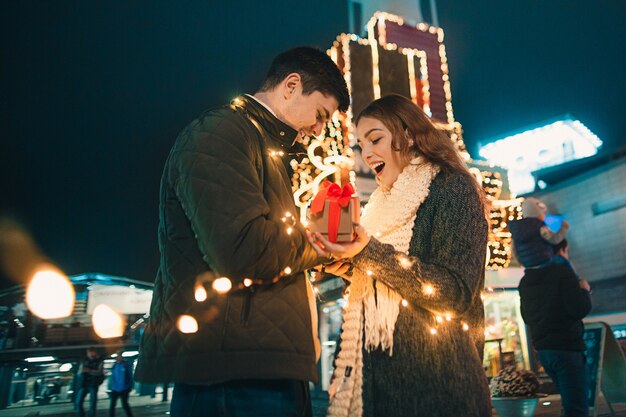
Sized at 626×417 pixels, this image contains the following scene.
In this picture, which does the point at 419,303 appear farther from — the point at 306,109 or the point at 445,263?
the point at 306,109

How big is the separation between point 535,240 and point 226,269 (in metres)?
3.80

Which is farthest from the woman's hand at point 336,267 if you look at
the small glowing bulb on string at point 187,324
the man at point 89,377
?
the man at point 89,377

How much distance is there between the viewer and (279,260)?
4.65ft

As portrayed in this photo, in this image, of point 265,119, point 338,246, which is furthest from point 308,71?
point 338,246

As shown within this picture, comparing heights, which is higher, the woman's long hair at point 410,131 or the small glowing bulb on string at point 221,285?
the woman's long hair at point 410,131

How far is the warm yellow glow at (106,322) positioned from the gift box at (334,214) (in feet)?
82.0

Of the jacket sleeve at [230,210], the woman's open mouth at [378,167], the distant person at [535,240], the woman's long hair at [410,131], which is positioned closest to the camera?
the jacket sleeve at [230,210]

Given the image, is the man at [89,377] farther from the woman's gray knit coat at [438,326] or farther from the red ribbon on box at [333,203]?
the red ribbon on box at [333,203]

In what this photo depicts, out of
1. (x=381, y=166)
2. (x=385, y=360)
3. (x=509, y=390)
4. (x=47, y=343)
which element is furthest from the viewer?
(x=47, y=343)

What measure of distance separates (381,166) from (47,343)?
84.1 feet

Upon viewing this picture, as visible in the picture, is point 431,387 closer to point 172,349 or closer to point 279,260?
point 279,260

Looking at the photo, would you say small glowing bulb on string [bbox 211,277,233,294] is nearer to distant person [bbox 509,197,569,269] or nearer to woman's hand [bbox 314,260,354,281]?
woman's hand [bbox 314,260,354,281]

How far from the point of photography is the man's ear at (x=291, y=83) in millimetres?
1959

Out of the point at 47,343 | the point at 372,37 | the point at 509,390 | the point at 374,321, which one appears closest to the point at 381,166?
the point at 374,321
